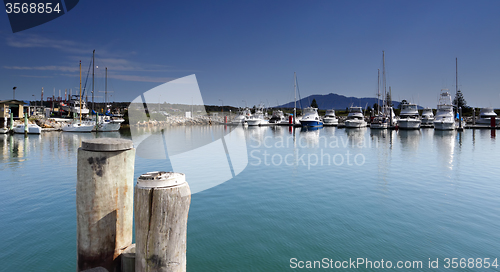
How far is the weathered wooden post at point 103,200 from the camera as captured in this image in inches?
154

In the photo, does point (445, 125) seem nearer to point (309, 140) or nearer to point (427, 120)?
point (427, 120)

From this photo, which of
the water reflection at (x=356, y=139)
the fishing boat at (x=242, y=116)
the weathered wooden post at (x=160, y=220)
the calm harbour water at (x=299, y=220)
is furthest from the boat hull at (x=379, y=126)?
the weathered wooden post at (x=160, y=220)

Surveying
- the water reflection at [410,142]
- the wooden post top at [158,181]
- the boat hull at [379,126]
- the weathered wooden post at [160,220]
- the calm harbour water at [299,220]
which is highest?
the boat hull at [379,126]

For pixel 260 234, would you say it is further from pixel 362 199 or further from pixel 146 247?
pixel 362 199

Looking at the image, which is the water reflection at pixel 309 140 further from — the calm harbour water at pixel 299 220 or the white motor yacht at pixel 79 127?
the white motor yacht at pixel 79 127

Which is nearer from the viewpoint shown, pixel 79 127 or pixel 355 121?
pixel 79 127

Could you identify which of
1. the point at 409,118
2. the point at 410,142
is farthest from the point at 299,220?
the point at 409,118

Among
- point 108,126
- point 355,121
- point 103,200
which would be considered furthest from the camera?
point 355,121

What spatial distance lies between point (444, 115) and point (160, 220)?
250ft

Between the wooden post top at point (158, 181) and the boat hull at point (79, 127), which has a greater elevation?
the boat hull at point (79, 127)

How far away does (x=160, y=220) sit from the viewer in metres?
3.68

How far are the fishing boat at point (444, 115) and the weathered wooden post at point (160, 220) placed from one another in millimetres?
70753

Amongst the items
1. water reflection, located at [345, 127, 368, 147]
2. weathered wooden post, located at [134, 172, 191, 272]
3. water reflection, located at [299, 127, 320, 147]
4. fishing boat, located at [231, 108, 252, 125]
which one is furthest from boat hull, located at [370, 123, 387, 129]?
weathered wooden post, located at [134, 172, 191, 272]

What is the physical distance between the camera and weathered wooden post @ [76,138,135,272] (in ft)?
12.9
